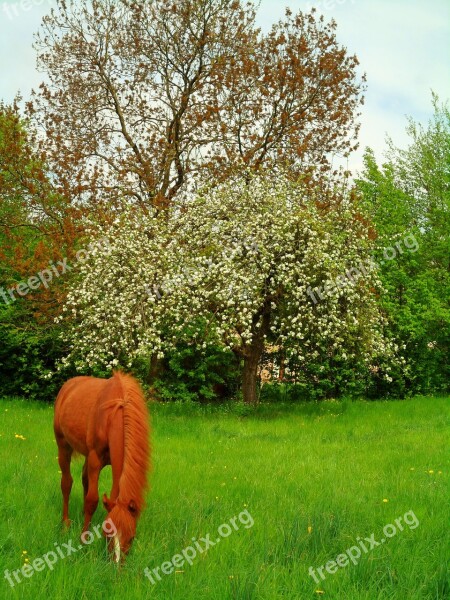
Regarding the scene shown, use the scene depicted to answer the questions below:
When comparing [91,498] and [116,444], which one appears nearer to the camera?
[116,444]

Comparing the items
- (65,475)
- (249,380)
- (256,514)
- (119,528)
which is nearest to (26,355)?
(249,380)

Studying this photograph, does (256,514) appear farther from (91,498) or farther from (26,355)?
(26,355)

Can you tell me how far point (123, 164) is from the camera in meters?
19.5

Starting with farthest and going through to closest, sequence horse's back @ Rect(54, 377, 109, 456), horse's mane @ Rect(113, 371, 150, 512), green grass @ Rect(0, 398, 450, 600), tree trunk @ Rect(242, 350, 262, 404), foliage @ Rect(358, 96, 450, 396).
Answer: foliage @ Rect(358, 96, 450, 396) < tree trunk @ Rect(242, 350, 262, 404) < horse's back @ Rect(54, 377, 109, 456) < horse's mane @ Rect(113, 371, 150, 512) < green grass @ Rect(0, 398, 450, 600)

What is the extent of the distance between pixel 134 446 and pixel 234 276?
A: 8.98 metres

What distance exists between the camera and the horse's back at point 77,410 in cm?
640

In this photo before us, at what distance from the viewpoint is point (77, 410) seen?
6.60 m

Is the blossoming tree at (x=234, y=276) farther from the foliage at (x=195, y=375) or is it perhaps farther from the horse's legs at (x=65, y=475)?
the horse's legs at (x=65, y=475)

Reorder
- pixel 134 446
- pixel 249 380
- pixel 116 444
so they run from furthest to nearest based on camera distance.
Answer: pixel 249 380
pixel 116 444
pixel 134 446

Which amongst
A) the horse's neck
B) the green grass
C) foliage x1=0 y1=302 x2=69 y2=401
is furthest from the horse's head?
foliage x1=0 y1=302 x2=69 y2=401

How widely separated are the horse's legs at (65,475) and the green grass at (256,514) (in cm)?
16

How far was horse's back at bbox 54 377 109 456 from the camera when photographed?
640 cm

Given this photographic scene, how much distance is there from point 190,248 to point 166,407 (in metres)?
4.51

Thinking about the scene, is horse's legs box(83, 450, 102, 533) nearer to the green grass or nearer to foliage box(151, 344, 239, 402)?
the green grass
